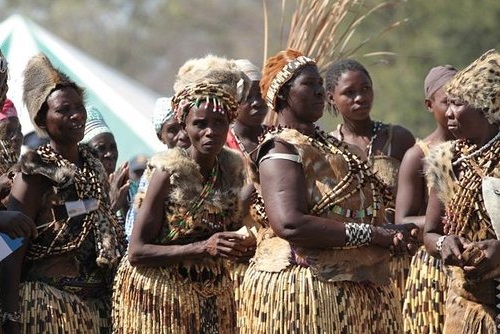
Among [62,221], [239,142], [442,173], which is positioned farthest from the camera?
[239,142]

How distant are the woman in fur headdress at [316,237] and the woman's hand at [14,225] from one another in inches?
54.1

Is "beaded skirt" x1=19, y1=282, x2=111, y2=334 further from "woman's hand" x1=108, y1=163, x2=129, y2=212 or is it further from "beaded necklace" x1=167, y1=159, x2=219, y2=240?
"woman's hand" x1=108, y1=163, x2=129, y2=212

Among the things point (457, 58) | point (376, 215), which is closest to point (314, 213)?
point (376, 215)

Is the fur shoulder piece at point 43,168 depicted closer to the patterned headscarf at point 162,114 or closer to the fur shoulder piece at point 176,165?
the fur shoulder piece at point 176,165

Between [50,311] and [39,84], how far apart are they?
3.92ft

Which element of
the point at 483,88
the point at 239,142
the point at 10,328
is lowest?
the point at 10,328

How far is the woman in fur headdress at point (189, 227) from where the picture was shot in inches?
305

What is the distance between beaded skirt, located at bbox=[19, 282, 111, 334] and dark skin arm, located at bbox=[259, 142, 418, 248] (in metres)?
1.22

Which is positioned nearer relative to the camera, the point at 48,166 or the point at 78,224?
the point at 48,166

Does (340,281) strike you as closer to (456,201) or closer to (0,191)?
(456,201)

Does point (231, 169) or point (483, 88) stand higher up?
point (483, 88)

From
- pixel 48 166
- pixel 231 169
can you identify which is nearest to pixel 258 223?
pixel 231 169

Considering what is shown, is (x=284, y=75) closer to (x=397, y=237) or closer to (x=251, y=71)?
(x=397, y=237)

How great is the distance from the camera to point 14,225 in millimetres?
→ 6277
